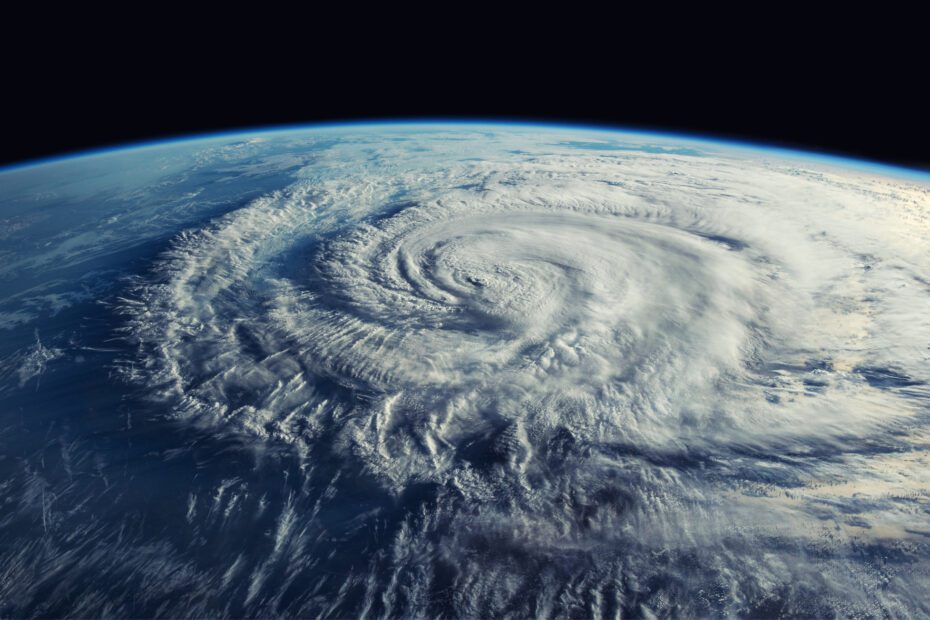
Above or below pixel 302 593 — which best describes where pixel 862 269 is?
above

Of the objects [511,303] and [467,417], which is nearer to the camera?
[467,417]

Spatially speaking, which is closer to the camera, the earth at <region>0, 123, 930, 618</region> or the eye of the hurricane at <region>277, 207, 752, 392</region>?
the earth at <region>0, 123, 930, 618</region>

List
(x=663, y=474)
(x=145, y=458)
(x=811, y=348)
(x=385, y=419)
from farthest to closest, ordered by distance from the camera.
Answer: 1. (x=811, y=348)
2. (x=385, y=419)
3. (x=145, y=458)
4. (x=663, y=474)

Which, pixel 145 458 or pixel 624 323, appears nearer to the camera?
pixel 145 458

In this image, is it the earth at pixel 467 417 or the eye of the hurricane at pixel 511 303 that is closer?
the earth at pixel 467 417

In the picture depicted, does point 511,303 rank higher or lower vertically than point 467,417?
higher

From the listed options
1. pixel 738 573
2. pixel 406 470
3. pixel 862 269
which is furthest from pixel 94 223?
pixel 862 269

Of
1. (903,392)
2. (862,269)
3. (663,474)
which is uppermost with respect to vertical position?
(862,269)

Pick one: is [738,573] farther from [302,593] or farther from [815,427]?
[302,593]
